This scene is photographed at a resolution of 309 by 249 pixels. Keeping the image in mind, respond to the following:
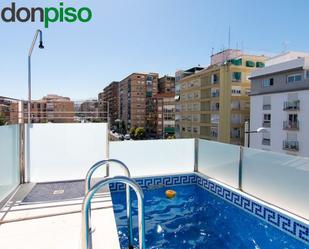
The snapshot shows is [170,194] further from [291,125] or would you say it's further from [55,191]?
[291,125]

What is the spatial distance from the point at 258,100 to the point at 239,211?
21746mm

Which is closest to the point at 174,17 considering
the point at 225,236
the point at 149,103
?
the point at 225,236

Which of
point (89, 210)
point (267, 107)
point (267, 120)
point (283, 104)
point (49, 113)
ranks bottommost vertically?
point (89, 210)

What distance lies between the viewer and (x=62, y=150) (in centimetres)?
537

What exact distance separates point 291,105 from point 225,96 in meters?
8.55

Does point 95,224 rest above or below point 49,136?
below

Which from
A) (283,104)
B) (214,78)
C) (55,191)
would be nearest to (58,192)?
(55,191)

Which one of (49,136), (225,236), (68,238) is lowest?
(225,236)

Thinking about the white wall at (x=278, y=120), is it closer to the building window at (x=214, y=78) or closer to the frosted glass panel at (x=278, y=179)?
the building window at (x=214, y=78)

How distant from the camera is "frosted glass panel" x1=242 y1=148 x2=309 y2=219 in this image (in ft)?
12.0

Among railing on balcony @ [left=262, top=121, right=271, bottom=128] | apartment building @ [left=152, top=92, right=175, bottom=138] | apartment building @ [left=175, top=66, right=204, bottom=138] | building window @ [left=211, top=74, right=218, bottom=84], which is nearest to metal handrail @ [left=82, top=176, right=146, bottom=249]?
railing on balcony @ [left=262, top=121, right=271, bottom=128]

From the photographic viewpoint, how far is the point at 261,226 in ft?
13.5

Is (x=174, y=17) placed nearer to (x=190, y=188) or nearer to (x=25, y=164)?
(x=190, y=188)

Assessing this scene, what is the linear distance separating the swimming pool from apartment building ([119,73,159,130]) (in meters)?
49.3
